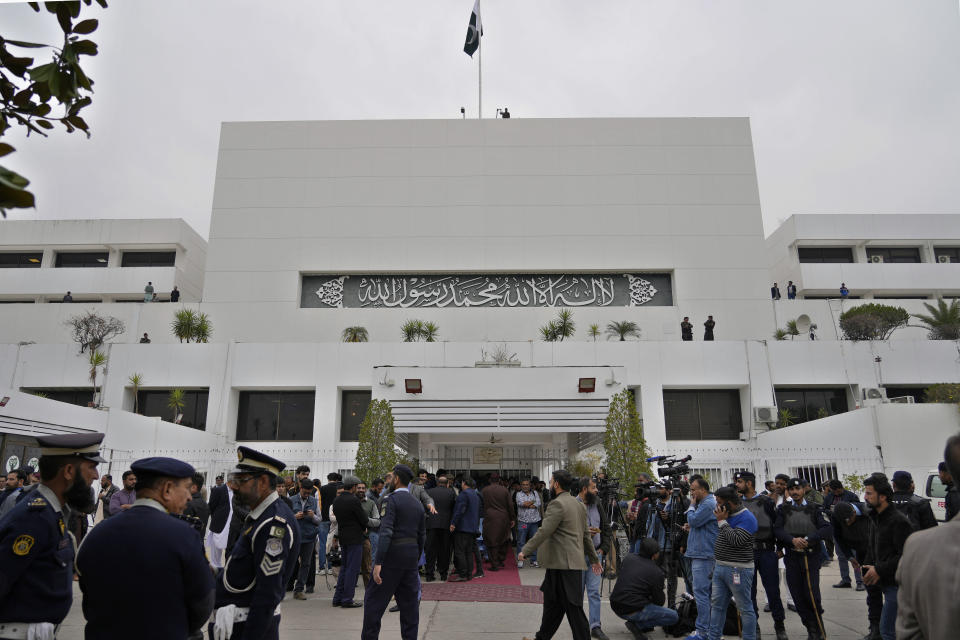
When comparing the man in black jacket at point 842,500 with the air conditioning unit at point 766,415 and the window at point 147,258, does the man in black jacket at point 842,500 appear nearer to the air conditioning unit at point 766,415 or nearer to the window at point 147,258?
the air conditioning unit at point 766,415

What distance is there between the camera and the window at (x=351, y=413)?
23197 mm

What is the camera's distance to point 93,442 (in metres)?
3.27

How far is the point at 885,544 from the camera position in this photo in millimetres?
5285

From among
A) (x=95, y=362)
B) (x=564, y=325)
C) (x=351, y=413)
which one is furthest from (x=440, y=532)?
(x=95, y=362)

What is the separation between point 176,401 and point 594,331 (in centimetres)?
1504

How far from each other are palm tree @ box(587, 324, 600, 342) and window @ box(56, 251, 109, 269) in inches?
950

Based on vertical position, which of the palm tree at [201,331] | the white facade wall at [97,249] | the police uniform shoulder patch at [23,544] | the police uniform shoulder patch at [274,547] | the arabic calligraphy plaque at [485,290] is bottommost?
the police uniform shoulder patch at [274,547]

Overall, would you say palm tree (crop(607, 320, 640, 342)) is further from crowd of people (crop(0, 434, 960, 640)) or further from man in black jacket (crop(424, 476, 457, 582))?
man in black jacket (crop(424, 476, 457, 582))

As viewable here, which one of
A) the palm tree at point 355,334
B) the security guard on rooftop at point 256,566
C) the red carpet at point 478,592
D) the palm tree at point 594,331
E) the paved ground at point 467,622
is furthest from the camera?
the palm tree at point 355,334

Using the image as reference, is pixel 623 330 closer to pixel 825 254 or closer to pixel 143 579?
pixel 825 254

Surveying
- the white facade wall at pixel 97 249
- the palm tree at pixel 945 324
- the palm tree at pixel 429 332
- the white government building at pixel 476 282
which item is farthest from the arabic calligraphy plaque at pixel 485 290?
the palm tree at pixel 945 324

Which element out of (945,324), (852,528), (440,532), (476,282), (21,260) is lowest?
(440,532)

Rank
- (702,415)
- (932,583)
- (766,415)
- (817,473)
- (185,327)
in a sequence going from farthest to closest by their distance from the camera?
(185,327) < (702,415) < (766,415) < (817,473) < (932,583)

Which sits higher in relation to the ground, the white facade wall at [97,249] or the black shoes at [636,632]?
the white facade wall at [97,249]
